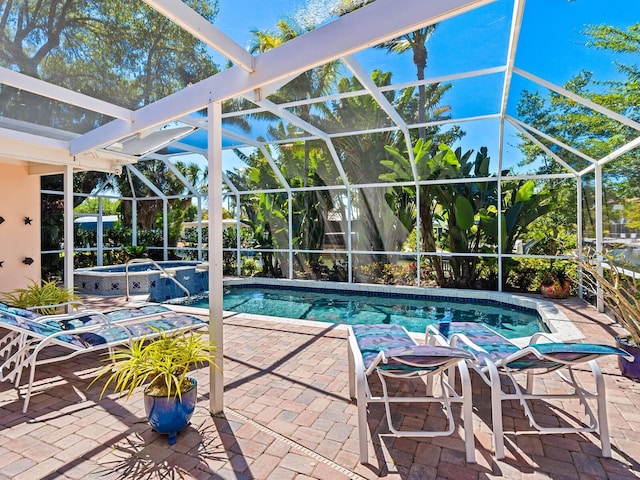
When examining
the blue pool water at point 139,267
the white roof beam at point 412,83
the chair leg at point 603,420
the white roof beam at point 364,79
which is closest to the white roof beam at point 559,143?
the white roof beam at point 412,83

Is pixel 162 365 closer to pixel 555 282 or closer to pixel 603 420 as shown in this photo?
pixel 603 420

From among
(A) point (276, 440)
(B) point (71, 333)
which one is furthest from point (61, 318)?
(A) point (276, 440)

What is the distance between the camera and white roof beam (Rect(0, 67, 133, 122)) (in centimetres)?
367

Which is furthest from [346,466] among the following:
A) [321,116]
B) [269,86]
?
[321,116]

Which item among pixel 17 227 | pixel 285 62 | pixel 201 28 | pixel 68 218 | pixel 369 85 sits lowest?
pixel 17 227

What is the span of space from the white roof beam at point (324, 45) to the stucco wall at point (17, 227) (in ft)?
16.7

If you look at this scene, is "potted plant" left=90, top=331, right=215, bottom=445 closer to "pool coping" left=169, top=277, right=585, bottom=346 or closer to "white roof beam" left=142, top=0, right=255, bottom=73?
A: "white roof beam" left=142, top=0, right=255, bottom=73

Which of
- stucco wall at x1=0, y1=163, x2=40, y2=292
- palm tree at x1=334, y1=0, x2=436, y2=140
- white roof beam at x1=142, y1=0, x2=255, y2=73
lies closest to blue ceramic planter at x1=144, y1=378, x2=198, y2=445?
white roof beam at x1=142, y1=0, x2=255, y2=73

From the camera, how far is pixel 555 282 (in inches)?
340

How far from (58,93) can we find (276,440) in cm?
436

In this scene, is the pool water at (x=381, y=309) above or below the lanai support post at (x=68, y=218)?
below

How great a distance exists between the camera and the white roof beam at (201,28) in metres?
2.54

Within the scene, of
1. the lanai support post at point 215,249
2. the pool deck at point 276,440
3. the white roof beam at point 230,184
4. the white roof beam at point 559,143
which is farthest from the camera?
the white roof beam at point 230,184

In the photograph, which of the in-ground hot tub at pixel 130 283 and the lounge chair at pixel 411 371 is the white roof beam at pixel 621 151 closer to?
the lounge chair at pixel 411 371
